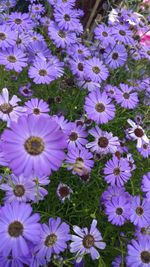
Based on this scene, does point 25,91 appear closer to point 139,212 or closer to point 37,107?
point 37,107

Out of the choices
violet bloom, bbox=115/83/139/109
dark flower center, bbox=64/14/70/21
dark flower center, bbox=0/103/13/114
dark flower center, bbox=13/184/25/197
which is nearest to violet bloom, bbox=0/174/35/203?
dark flower center, bbox=13/184/25/197

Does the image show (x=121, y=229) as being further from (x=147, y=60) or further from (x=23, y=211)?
(x=147, y=60)

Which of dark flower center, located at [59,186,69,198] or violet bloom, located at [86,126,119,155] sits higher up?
violet bloom, located at [86,126,119,155]

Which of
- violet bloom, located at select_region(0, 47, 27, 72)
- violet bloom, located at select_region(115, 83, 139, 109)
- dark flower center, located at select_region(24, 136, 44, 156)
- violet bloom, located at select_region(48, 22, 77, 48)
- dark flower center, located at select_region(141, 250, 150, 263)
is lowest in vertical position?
dark flower center, located at select_region(141, 250, 150, 263)

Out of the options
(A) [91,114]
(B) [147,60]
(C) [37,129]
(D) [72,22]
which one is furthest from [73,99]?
(C) [37,129]

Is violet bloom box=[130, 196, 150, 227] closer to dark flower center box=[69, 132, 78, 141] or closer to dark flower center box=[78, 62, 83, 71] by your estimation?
dark flower center box=[69, 132, 78, 141]
